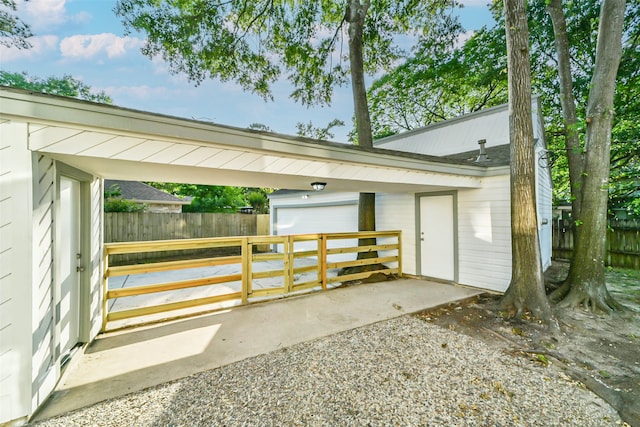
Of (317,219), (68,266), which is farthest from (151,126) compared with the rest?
(317,219)

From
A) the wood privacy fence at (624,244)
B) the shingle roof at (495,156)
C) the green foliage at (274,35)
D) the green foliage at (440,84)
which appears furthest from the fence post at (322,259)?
the green foliage at (440,84)

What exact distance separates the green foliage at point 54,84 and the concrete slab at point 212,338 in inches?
584

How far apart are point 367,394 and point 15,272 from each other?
9.32 ft

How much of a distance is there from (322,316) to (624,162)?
490 inches

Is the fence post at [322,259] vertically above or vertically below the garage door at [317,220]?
below

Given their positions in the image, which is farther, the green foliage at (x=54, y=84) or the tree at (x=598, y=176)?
the green foliage at (x=54, y=84)

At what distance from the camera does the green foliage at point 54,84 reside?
12398mm

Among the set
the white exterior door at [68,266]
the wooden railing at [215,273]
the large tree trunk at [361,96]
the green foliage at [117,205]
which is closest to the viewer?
the white exterior door at [68,266]

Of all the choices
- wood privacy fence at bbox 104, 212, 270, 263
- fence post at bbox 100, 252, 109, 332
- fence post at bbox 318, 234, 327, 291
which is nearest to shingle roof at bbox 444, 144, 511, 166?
fence post at bbox 318, 234, 327, 291

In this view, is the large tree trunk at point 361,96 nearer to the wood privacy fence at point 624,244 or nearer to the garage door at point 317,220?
the garage door at point 317,220

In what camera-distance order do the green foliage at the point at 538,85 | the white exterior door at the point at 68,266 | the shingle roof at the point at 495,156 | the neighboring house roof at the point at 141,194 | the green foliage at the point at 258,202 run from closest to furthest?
the white exterior door at the point at 68,266 → the shingle roof at the point at 495,156 → the green foliage at the point at 538,85 → the neighboring house roof at the point at 141,194 → the green foliage at the point at 258,202

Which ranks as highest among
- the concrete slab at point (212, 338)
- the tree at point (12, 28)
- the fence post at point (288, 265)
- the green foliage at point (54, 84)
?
the green foliage at point (54, 84)

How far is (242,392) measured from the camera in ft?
7.00

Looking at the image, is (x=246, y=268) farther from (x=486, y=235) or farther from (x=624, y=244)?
(x=624, y=244)
